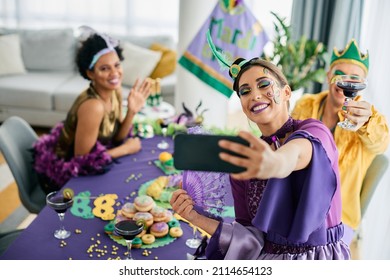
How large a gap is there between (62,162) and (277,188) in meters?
1.33

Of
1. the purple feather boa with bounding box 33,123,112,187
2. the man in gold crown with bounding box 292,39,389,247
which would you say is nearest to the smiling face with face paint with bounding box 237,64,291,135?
the man in gold crown with bounding box 292,39,389,247

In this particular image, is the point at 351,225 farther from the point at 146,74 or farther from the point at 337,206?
the point at 146,74

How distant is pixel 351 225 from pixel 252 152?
4.15ft

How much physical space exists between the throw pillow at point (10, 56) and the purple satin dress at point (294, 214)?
377 centimetres

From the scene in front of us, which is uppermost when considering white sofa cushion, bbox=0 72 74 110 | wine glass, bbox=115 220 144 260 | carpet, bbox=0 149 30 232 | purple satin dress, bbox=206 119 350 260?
purple satin dress, bbox=206 119 350 260

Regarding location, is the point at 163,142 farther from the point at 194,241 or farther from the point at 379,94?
the point at 379,94

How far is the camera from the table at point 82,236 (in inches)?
56.9

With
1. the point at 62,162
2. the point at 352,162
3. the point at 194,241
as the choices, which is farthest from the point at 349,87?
the point at 62,162

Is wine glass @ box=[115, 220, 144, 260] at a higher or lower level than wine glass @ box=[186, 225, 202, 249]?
higher

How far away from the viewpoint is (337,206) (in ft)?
4.02

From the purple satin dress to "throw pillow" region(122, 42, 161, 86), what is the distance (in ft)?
10.2

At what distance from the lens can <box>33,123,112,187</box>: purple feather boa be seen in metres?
2.02

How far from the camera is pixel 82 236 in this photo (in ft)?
5.08

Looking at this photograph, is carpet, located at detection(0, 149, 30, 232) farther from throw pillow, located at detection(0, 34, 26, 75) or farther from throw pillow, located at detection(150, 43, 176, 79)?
throw pillow, located at detection(150, 43, 176, 79)
